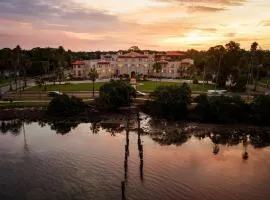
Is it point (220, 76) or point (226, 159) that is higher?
point (220, 76)

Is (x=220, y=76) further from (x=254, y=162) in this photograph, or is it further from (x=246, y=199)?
(x=246, y=199)

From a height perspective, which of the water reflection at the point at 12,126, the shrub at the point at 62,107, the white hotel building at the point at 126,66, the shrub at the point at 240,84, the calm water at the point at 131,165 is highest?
the white hotel building at the point at 126,66

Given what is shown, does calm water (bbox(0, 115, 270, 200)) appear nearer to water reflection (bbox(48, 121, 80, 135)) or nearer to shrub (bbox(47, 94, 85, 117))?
water reflection (bbox(48, 121, 80, 135))

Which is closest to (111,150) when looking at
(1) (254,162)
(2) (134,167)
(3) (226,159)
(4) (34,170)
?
(2) (134,167)

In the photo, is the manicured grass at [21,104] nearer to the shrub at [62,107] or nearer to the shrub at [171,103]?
the shrub at [62,107]

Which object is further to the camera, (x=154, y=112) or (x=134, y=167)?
(x=154, y=112)

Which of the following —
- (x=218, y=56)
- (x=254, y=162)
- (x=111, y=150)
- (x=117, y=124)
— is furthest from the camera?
(x=218, y=56)

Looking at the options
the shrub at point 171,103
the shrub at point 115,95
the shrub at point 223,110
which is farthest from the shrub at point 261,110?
the shrub at point 115,95
